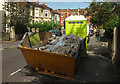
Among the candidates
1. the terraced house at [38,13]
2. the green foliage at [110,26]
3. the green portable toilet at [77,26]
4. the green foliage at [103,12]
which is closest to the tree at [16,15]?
the terraced house at [38,13]

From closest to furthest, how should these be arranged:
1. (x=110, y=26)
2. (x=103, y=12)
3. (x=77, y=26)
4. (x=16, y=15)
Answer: (x=110, y=26) → (x=77, y=26) → (x=103, y=12) → (x=16, y=15)

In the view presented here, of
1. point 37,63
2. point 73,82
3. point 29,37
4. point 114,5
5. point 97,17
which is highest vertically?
point 114,5

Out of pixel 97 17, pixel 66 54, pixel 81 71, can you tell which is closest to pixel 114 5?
pixel 97 17

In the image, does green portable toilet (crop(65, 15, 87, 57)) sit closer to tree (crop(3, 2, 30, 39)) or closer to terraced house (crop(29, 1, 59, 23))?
tree (crop(3, 2, 30, 39))

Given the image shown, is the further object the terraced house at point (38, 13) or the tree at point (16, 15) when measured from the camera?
the terraced house at point (38, 13)

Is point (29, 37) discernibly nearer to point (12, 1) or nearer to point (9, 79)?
point (9, 79)

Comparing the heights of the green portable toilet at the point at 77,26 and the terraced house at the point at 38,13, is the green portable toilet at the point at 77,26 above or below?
below

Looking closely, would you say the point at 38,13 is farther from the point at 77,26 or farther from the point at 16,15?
the point at 77,26

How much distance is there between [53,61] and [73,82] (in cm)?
114

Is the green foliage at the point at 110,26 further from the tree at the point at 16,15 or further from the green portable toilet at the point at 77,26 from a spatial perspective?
the tree at the point at 16,15

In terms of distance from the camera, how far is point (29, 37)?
20.2 ft

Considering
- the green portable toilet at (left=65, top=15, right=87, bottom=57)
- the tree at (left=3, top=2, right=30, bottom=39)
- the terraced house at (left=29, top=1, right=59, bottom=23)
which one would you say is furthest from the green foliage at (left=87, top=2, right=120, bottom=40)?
the terraced house at (left=29, top=1, right=59, bottom=23)

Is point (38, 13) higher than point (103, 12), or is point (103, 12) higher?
point (38, 13)

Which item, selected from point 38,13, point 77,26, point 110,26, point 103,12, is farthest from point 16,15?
point 110,26
